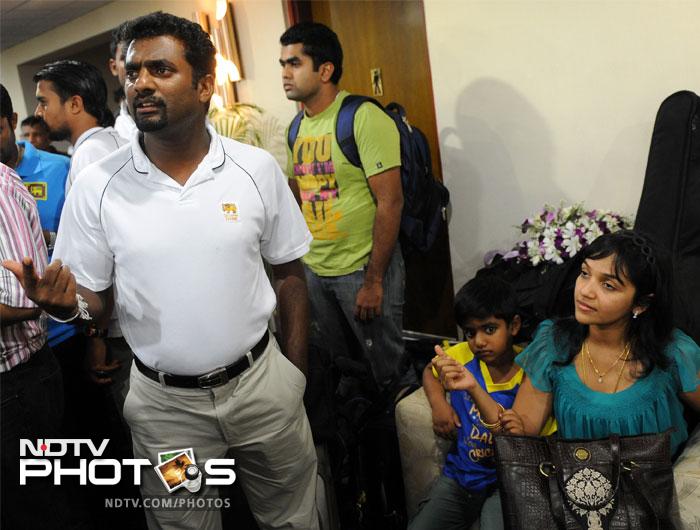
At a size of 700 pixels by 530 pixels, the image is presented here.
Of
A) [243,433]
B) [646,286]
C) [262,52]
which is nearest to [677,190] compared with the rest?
[646,286]

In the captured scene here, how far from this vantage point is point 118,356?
96.4 inches

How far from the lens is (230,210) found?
1.59 metres

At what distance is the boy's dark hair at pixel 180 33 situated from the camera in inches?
63.5

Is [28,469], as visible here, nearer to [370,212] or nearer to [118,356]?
[118,356]

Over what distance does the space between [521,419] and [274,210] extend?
893 millimetres

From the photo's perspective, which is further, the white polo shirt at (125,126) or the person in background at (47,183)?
the white polo shirt at (125,126)

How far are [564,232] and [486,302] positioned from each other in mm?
738

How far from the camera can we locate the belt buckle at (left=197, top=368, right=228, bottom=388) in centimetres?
156

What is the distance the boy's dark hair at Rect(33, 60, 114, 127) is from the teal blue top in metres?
2.09

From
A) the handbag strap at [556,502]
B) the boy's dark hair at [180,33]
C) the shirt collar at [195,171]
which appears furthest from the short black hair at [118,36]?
the handbag strap at [556,502]

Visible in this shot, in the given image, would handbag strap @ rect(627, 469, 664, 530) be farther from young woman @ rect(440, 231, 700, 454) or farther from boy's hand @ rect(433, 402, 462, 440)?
boy's hand @ rect(433, 402, 462, 440)

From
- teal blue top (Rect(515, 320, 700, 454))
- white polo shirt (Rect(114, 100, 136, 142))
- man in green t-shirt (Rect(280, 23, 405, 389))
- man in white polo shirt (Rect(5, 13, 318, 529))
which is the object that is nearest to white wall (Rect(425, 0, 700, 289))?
man in green t-shirt (Rect(280, 23, 405, 389))

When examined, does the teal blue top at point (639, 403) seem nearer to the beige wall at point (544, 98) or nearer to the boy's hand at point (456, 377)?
the boy's hand at point (456, 377)

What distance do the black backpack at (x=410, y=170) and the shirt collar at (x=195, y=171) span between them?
121 cm
